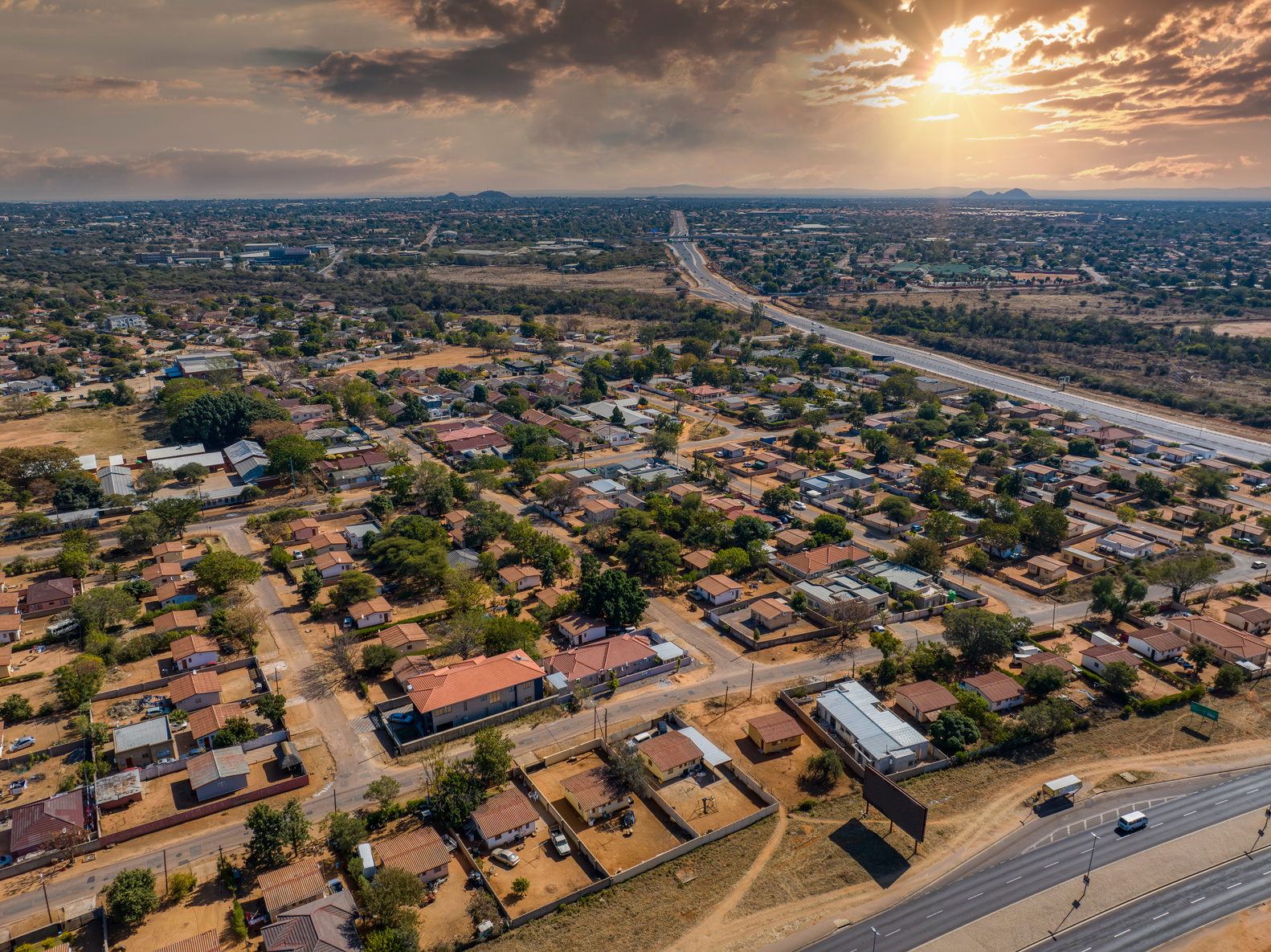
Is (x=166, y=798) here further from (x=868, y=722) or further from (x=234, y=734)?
(x=868, y=722)

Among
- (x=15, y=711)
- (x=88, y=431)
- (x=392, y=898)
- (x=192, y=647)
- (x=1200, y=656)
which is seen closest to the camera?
(x=392, y=898)

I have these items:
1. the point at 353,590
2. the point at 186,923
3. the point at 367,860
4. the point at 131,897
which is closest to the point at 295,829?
the point at 367,860

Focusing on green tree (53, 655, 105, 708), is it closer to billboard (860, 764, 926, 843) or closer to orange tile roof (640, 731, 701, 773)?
orange tile roof (640, 731, 701, 773)

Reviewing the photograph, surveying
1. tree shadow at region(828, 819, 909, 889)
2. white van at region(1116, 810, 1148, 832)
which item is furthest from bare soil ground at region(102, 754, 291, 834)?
white van at region(1116, 810, 1148, 832)

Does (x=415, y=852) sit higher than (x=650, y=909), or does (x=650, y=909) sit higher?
(x=415, y=852)

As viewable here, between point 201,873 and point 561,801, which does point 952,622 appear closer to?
point 561,801

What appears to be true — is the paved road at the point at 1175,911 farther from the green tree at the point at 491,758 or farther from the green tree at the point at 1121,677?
the green tree at the point at 491,758

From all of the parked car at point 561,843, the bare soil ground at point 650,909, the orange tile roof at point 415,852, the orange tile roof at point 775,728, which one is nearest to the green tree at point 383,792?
the orange tile roof at point 415,852
